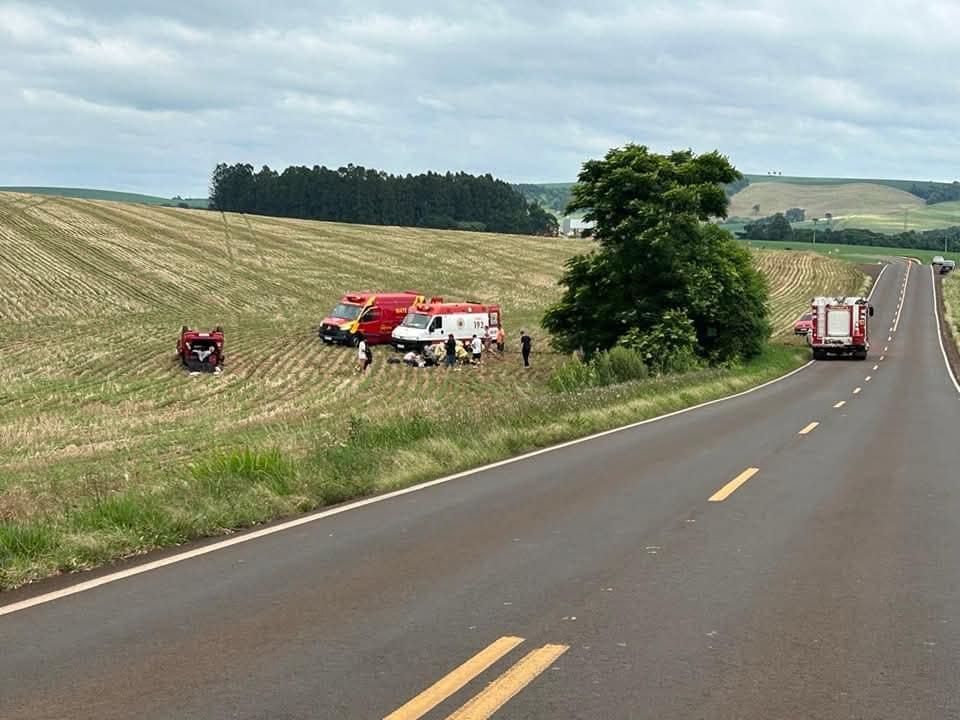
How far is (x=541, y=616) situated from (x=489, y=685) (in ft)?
4.72

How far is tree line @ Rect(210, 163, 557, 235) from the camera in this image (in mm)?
161375

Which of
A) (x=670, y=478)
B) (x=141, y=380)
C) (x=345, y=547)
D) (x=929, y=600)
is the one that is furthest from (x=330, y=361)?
(x=929, y=600)

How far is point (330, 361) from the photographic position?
134 feet

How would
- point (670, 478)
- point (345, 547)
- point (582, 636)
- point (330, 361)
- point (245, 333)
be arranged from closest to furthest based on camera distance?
point (582, 636) → point (345, 547) → point (670, 478) → point (330, 361) → point (245, 333)

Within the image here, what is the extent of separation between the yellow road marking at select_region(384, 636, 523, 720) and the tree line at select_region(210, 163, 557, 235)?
506ft

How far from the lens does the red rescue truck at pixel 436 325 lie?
147ft

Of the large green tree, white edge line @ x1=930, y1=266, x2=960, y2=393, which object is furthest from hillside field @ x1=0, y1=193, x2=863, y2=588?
white edge line @ x1=930, y1=266, x2=960, y2=393

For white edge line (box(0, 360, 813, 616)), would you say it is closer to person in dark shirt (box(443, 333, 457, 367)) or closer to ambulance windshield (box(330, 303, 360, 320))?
person in dark shirt (box(443, 333, 457, 367))

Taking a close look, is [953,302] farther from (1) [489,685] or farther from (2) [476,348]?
(1) [489,685]

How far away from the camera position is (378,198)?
163 metres

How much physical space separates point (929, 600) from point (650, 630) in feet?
7.36

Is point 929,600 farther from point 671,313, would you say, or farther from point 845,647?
point 671,313

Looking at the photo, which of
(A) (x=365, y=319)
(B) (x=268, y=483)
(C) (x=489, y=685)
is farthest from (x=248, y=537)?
(A) (x=365, y=319)

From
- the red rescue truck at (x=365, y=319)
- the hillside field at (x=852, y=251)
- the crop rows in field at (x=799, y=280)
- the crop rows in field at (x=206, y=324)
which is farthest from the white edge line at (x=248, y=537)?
the hillside field at (x=852, y=251)
